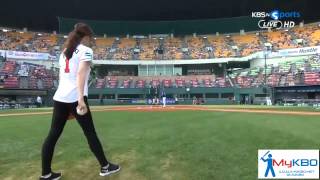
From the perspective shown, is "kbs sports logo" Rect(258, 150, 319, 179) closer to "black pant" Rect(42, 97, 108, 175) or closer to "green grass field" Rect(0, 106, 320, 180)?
"green grass field" Rect(0, 106, 320, 180)

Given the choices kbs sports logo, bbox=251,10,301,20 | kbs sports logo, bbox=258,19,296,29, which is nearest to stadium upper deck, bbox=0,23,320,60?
kbs sports logo, bbox=258,19,296,29

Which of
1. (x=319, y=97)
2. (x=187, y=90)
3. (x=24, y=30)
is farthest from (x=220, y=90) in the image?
(x=24, y=30)

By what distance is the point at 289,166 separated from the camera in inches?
217

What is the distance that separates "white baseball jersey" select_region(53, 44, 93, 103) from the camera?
540 centimetres

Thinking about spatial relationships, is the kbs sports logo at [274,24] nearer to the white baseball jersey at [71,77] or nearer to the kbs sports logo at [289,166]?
the kbs sports logo at [289,166]

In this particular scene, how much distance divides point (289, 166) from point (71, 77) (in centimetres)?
333

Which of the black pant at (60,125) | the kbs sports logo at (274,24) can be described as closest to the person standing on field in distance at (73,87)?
the black pant at (60,125)

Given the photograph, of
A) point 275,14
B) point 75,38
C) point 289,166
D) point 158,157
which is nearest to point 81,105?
point 75,38

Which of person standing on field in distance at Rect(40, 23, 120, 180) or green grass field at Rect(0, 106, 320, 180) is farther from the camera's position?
green grass field at Rect(0, 106, 320, 180)

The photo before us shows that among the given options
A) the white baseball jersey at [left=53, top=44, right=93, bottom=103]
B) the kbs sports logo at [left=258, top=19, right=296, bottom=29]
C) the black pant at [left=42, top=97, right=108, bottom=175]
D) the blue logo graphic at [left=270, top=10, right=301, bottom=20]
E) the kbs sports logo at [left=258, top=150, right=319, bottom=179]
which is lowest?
the kbs sports logo at [left=258, top=150, right=319, bottom=179]

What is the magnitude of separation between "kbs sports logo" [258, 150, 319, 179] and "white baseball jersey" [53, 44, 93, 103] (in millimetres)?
2800

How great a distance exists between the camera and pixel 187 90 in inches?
2613

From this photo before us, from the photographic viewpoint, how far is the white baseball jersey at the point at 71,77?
5.40m

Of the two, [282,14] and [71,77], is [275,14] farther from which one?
[71,77]
